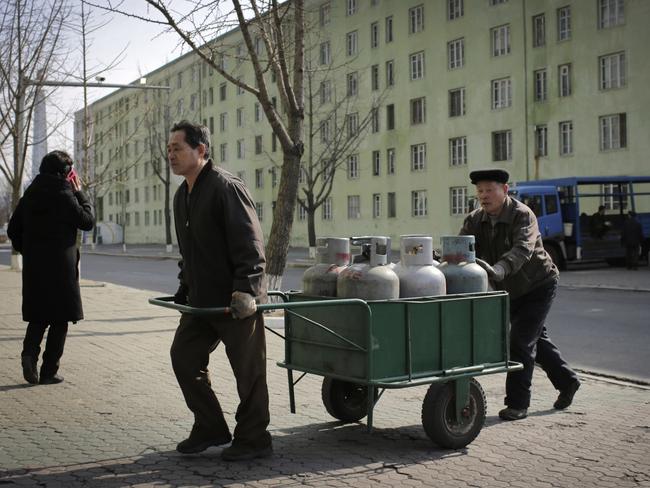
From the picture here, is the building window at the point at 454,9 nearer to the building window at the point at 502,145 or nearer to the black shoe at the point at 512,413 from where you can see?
the building window at the point at 502,145

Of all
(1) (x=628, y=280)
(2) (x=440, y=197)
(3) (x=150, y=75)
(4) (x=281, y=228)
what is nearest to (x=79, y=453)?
(4) (x=281, y=228)

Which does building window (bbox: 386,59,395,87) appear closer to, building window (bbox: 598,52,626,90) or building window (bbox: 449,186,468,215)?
building window (bbox: 449,186,468,215)

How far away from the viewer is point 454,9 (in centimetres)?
4422

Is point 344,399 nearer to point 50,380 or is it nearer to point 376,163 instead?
point 50,380

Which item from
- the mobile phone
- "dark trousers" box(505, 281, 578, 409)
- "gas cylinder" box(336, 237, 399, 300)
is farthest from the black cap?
the mobile phone

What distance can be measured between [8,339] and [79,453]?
5945 mm

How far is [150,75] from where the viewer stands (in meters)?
74.8

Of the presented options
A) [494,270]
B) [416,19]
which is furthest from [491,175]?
[416,19]

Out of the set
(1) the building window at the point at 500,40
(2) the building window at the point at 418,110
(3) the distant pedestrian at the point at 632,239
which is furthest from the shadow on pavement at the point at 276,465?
(2) the building window at the point at 418,110

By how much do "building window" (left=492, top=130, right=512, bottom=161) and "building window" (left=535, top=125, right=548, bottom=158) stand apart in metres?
→ 1.64

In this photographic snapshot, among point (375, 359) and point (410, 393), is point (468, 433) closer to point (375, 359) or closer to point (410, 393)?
point (375, 359)

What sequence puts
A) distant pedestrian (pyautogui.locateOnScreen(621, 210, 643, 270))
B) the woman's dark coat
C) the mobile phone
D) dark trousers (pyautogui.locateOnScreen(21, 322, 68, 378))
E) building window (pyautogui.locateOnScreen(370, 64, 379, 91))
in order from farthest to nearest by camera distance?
building window (pyautogui.locateOnScreen(370, 64, 379, 91)) < distant pedestrian (pyautogui.locateOnScreen(621, 210, 643, 270)) < the mobile phone < dark trousers (pyautogui.locateOnScreen(21, 322, 68, 378)) < the woman's dark coat

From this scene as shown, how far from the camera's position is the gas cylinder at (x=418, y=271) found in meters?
5.25

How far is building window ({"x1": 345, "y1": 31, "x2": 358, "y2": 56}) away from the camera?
51.0 m
